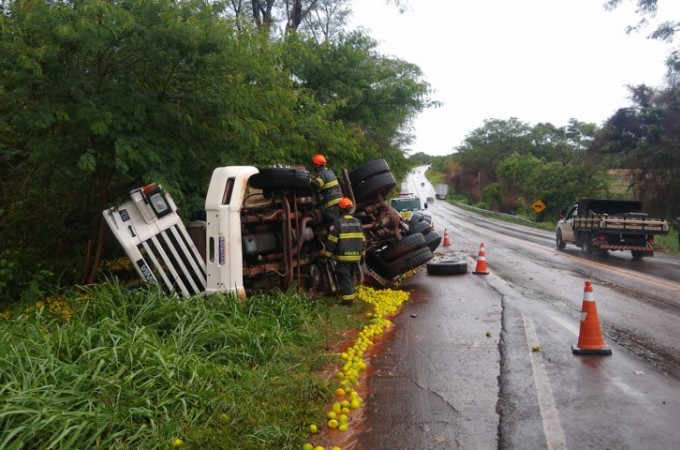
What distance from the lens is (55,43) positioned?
257 inches

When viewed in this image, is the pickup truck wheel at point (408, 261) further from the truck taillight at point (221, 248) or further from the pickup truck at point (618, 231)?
the pickup truck at point (618, 231)

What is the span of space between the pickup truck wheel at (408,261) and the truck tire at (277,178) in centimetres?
307

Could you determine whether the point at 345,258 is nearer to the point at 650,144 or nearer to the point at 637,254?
the point at 637,254

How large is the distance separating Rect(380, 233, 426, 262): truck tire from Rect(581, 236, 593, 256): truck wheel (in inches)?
413

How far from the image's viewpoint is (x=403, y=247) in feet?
32.8

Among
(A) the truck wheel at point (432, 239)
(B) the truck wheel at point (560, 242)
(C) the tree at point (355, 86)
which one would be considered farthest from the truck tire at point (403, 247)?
(B) the truck wheel at point (560, 242)

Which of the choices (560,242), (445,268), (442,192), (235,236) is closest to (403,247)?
(445,268)

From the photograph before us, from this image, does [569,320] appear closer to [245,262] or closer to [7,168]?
[245,262]

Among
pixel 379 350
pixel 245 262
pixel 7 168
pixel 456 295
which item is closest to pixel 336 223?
pixel 245 262

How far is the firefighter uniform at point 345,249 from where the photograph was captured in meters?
8.09

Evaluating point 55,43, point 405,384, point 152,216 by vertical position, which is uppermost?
point 55,43

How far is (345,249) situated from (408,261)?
225 cm

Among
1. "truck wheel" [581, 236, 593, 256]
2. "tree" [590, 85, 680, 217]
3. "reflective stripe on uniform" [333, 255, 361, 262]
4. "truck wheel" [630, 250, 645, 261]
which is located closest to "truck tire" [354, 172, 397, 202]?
"reflective stripe on uniform" [333, 255, 361, 262]

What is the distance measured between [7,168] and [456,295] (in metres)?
7.40
